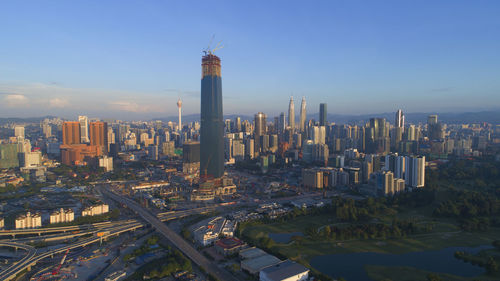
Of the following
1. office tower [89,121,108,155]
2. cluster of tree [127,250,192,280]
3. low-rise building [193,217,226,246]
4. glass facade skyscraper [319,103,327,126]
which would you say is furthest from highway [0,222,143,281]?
glass facade skyscraper [319,103,327,126]

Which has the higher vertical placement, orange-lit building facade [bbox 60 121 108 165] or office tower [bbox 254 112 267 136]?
office tower [bbox 254 112 267 136]

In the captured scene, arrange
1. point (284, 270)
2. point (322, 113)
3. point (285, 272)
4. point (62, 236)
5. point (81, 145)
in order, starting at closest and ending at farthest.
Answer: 1. point (285, 272)
2. point (284, 270)
3. point (62, 236)
4. point (81, 145)
5. point (322, 113)

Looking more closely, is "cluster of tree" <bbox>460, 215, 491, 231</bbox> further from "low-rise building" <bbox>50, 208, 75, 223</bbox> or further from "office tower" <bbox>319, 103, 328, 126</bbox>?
"office tower" <bbox>319, 103, 328, 126</bbox>

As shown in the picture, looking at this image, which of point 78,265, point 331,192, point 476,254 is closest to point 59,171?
point 78,265

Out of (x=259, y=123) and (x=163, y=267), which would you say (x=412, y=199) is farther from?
(x=259, y=123)

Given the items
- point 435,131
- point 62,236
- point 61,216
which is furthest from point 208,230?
point 435,131
